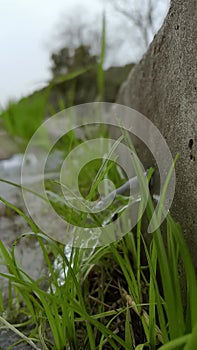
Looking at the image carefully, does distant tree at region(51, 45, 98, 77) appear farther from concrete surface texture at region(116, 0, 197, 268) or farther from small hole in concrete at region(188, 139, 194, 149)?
small hole in concrete at region(188, 139, 194, 149)

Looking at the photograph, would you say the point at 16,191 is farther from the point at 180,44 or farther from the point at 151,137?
the point at 180,44

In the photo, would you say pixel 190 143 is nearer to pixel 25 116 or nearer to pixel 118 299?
pixel 118 299

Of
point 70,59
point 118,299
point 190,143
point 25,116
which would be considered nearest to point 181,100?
point 190,143

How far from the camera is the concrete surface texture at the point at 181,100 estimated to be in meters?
0.39

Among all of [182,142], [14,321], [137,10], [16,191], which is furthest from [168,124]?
[137,10]

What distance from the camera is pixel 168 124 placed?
48 cm

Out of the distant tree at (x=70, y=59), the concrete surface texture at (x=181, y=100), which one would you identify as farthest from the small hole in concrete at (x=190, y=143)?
the distant tree at (x=70, y=59)

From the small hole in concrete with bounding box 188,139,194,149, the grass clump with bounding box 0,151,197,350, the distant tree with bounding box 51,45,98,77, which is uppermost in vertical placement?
the distant tree with bounding box 51,45,98,77

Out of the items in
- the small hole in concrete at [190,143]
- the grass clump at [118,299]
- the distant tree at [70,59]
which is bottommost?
the grass clump at [118,299]

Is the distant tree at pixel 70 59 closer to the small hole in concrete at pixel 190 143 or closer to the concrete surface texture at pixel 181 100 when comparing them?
the concrete surface texture at pixel 181 100

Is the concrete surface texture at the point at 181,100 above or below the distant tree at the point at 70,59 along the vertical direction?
below

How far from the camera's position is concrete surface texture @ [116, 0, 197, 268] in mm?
388

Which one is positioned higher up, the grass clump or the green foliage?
the green foliage

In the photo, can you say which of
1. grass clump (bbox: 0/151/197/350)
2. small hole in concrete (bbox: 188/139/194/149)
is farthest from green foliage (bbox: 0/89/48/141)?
small hole in concrete (bbox: 188/139/194/149)
